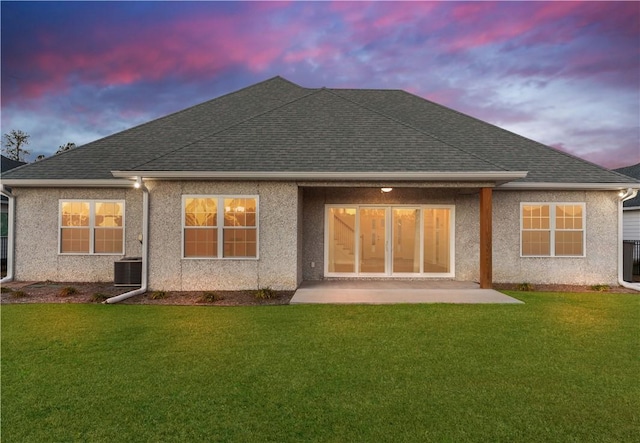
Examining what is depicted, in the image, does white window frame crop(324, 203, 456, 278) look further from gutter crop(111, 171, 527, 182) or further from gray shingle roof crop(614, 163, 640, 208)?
gray shingle roof crop(614, 163, 640, 208)

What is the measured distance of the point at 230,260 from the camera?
999 centimetres

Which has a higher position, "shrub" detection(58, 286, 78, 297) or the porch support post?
the porch support post

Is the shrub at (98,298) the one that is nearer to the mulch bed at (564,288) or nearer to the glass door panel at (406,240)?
the glass door panel at (406,240)

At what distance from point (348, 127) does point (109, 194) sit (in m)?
7.87

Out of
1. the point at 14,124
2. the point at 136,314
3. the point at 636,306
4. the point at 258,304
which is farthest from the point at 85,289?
the point at 14,124

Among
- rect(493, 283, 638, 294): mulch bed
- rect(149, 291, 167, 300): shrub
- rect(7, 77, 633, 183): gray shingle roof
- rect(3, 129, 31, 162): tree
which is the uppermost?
rect(3, 129, 31, 162): tree

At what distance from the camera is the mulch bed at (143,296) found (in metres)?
8.71

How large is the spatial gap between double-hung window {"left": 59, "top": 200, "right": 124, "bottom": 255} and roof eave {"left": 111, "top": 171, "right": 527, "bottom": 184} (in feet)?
8.75

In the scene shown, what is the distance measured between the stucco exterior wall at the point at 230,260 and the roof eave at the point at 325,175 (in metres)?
0.46

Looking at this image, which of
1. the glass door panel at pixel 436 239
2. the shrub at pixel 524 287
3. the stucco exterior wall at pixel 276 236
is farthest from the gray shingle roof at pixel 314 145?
the shrub at pixel 524 287

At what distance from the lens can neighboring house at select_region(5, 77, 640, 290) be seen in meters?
9.87

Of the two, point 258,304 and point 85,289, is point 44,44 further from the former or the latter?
point 258,304

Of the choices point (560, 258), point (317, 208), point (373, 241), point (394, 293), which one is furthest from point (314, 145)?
point (560, 258)

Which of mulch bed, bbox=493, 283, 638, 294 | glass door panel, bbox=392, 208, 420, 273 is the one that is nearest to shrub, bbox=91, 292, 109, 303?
glass door panel, bbox=392, 208, 420, 273
